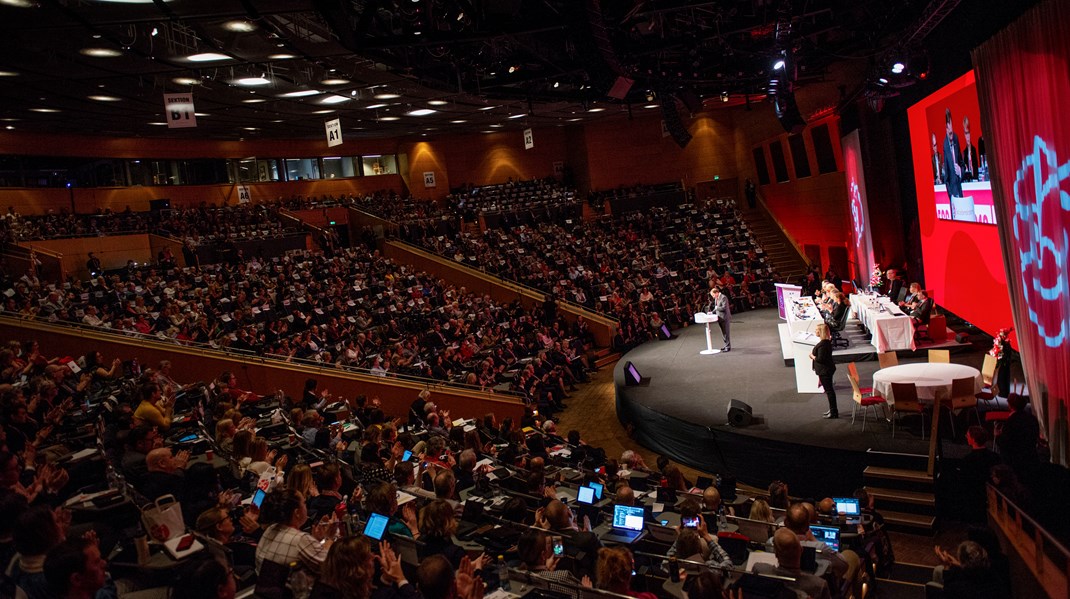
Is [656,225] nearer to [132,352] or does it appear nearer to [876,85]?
[876,85]

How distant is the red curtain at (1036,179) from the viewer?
692 cm

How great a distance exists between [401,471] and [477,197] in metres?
25.2

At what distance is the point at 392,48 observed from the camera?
10.4 metres

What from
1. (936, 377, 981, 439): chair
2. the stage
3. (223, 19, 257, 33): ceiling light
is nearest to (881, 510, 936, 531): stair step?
the stage

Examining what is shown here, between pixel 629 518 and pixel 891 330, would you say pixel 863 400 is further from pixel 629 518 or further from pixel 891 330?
pixel 629 518

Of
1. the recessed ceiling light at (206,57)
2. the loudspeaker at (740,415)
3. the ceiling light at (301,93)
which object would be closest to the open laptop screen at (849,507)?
the loudspeaker at (740,415)

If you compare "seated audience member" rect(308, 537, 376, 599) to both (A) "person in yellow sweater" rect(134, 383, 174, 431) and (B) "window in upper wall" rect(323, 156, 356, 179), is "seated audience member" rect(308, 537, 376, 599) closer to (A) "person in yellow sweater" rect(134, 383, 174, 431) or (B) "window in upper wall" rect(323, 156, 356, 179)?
(A) "person in yellow sweater" rect(134, 383, 174, 431)

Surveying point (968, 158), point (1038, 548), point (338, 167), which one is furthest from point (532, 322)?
point (338, 167)

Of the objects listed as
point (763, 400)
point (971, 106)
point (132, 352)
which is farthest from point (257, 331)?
point (971, 106)

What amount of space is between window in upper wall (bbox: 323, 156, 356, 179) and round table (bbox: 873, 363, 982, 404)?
2692 centimetres

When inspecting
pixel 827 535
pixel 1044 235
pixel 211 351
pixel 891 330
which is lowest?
pixel 827 535

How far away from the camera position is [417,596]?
12.0 ft

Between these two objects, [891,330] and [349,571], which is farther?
[891,330]

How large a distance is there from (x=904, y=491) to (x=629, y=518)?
4.16 meters
